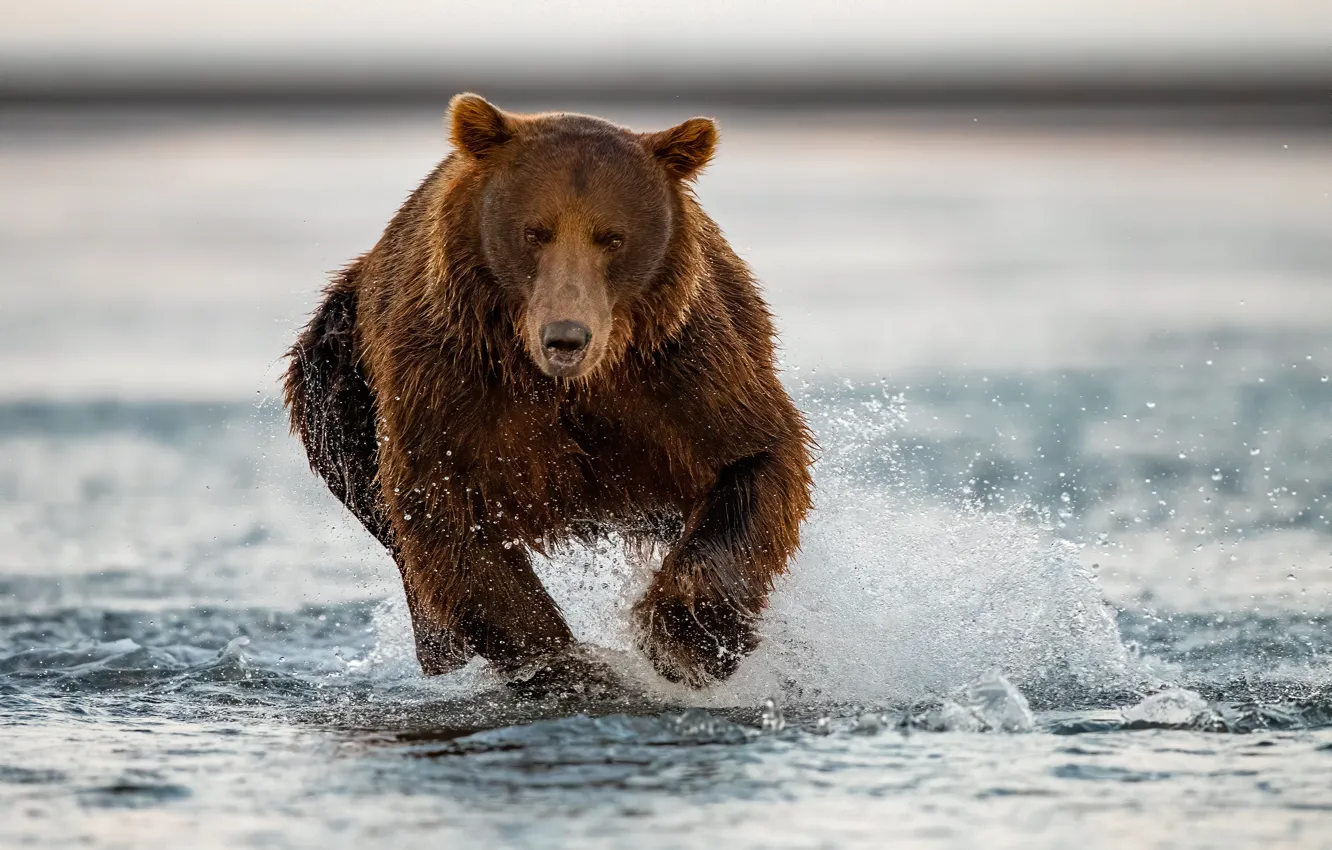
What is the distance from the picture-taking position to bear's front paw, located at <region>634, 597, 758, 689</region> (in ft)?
20.7

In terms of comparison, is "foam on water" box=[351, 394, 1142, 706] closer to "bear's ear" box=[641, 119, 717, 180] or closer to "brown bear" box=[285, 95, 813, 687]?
"brown bear" box=[285, 95, 813, 687]

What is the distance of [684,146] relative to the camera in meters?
6.20

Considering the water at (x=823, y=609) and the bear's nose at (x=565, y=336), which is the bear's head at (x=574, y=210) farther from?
the water at (x=823, y=609)

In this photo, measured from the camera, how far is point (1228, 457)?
10477mm

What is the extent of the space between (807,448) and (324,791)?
7.81ft

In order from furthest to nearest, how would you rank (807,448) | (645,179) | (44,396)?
(44,396) < (807,448) < (645,179)

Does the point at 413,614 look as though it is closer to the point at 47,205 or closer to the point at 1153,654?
the point at 1153,654

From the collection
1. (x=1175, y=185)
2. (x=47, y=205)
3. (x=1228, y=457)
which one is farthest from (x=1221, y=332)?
(x=47, y=205)

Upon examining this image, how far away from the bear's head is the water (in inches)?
50.4

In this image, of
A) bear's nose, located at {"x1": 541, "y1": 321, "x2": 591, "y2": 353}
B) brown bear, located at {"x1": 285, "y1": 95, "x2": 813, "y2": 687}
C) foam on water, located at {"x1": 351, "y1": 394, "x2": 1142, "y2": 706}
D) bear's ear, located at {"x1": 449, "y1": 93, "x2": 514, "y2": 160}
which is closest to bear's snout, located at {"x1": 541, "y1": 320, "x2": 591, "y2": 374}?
bear's nose, located at {"x1": 541, "y1": 321, "x2": 591, "y2": 353}

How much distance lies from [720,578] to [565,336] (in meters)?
1.17

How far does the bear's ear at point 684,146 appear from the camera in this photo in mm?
6164

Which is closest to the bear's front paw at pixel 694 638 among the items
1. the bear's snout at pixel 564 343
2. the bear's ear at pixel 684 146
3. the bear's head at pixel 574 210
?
the bear's head at pixel 574 210

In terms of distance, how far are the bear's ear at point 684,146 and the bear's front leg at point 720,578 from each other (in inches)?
39.6
